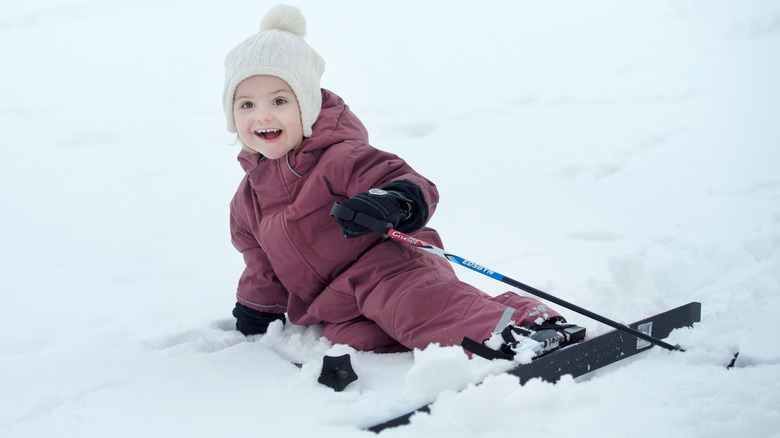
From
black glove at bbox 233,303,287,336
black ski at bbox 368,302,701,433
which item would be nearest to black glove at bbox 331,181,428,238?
black ski at bbox 368,302,701,433

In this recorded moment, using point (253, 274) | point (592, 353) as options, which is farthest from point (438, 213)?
point (592, 353)

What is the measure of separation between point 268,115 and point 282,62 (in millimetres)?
177

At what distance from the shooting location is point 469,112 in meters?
6.14

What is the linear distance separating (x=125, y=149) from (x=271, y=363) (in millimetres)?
4008

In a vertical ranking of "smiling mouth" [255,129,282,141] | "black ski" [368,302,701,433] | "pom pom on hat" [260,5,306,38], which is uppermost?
"pom pom on hat" [260,5,306,38]

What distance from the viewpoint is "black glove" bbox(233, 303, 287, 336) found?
2.45 meters

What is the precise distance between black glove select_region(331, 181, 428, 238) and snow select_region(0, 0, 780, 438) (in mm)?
387

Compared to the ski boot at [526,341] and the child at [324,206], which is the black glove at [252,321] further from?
the ski boot at [526,341]

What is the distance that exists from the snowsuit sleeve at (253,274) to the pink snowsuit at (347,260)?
0.02 metres

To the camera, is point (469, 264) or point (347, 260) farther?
point (347, 260)

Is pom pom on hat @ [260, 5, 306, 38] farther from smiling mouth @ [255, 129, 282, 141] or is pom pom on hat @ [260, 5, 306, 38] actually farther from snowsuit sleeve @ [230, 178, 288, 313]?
snowsuit sleeve @ [230, 178, 288, 313]

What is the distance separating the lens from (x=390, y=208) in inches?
75.4

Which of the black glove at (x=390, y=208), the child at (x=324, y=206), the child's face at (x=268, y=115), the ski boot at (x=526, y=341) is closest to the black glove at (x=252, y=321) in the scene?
the child at (x=324, y=206)

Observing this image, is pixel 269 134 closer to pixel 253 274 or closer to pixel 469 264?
pixel 253 274
